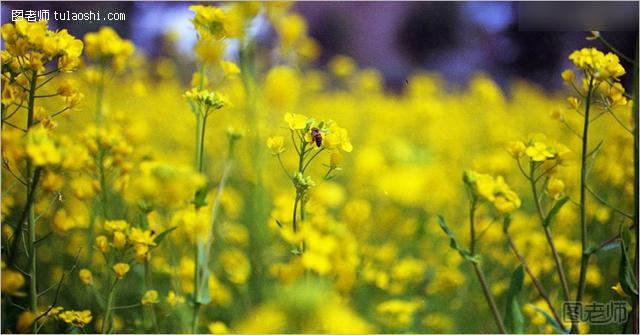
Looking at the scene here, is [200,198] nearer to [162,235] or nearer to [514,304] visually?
[162,235]

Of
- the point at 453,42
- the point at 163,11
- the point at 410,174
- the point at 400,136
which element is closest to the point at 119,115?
the point at 163,11

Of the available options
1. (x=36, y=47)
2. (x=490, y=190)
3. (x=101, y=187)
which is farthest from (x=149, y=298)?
(x=490, y=190)

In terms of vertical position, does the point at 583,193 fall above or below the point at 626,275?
above

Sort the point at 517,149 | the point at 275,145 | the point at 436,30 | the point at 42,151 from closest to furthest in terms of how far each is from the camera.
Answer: the point at 42,151, the point at 275,145, the point at 517,149, the point at 436,30

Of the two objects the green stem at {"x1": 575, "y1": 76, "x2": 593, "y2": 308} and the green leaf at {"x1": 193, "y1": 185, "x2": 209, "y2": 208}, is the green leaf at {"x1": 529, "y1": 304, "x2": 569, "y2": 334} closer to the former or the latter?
the green stem at {"x1": 575, "y1": 76, "x2": 593, "y2": 308}

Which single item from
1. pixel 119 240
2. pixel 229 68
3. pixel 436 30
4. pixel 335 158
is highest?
pixel 436 30

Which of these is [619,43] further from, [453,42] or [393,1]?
[393,1]

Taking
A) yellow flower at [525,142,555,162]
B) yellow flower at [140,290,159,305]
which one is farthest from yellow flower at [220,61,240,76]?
yellow flower at [525,142,555,162]
